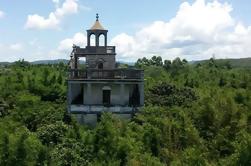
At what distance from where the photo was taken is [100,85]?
1350 inches

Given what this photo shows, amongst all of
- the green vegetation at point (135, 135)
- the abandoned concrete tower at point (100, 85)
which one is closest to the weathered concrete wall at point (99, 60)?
the abandoned concrete tower at point (100, 85)

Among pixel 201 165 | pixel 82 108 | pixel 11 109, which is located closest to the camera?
pixel 201 165

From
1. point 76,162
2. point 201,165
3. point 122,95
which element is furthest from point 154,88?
point 201,165

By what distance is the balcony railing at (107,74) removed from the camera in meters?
33.6

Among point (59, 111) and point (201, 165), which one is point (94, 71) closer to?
point (59, 111)

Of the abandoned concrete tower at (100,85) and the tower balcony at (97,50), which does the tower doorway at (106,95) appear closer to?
the abandoned concrete tower at (100,85)

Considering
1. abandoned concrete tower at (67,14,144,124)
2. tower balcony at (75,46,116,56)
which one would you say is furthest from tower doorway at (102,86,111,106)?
tower balcony at (75,46,116,56)

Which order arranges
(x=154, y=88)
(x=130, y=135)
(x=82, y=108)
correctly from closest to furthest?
(x=130, y=135) < (x=82, y=108) < (x=154, y=88)

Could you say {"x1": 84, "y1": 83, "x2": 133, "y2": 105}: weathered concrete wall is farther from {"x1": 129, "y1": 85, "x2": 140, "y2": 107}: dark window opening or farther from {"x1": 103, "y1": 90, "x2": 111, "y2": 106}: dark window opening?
{"x1": 129, "y1": 85, "x2": 140, "y2": 107}: dark window opening

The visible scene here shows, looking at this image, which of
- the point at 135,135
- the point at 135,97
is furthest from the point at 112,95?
the point at 135,135

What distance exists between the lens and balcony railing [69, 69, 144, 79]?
110ft

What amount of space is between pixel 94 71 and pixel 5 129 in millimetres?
6743

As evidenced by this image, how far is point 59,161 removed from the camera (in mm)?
26875

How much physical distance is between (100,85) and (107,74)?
3.35 ft
